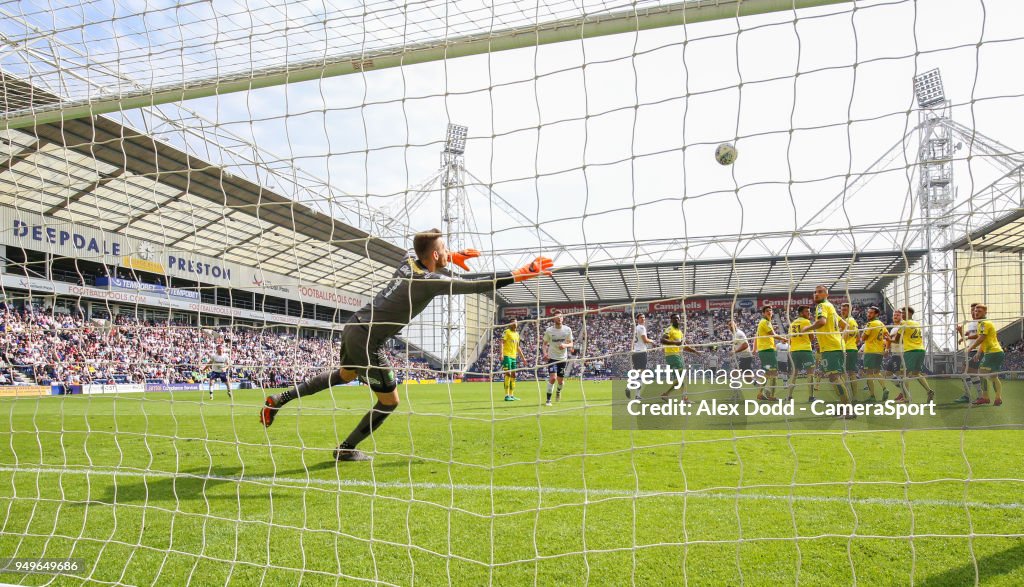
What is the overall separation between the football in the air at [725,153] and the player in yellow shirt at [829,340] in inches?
202

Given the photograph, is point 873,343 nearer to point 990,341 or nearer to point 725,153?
point 990,341

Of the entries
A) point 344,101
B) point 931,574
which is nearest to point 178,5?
point 344,101

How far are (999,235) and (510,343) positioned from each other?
9.12 m

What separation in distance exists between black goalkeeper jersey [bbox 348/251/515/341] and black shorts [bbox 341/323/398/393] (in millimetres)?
59

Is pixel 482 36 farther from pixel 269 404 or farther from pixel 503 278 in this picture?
pixel 269 404

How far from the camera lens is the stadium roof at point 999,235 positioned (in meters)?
3.68

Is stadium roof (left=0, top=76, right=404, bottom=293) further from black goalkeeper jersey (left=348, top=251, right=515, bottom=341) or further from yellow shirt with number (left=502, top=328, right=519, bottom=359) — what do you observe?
yellow shirt with number (left=502, top=328, right=519, bottom=359)

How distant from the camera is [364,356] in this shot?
174 inches

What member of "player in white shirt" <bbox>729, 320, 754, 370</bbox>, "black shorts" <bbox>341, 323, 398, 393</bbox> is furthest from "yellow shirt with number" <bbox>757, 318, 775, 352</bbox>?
"black shorts" <bbox>341, 323, 398, 393</bbox>

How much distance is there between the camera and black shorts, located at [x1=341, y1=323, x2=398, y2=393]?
172 inches

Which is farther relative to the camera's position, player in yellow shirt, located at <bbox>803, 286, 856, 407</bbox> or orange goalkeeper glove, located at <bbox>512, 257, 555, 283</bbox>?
player in yellow shirt, located at <bbox>803, 286, 856, 407</bbox>

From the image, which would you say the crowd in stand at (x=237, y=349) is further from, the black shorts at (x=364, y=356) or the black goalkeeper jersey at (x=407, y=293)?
the black goalkeeper jersey at (x=407, y=293)

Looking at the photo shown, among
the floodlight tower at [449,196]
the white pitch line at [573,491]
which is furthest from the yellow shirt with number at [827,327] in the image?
the floodlight tower at [449,196]

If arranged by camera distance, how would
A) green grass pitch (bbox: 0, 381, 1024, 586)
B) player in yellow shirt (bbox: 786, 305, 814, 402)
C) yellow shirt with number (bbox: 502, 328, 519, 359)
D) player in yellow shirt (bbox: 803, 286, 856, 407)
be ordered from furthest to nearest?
yellow shirt with number (bbox: 502, 328, 519, 359) < player in yellow shirt (bbox: 786, 305, 814, 402) < player in yellow shirt (bbox: 803, 286, 856, 407) < green grass pitch (bbox: 0, 381, 1024, 586)
